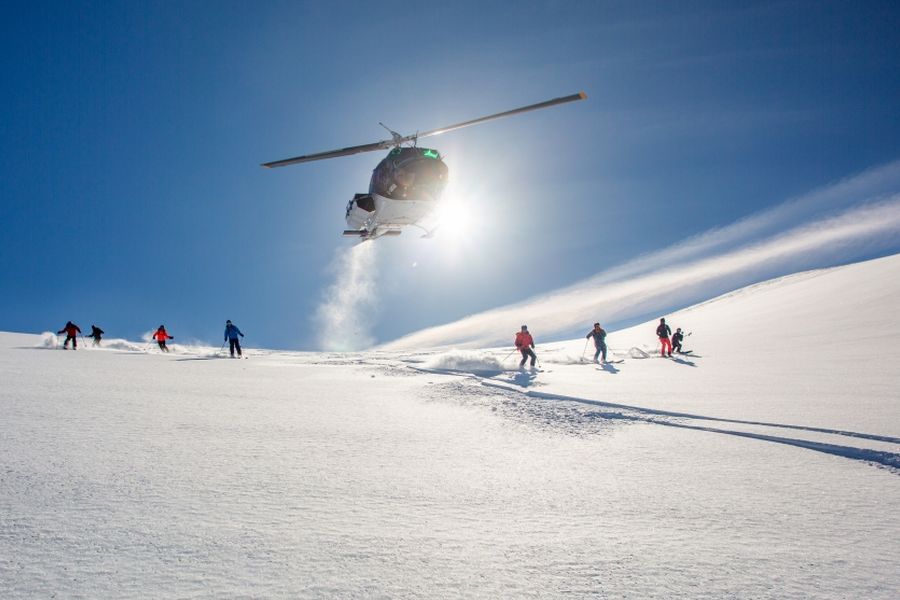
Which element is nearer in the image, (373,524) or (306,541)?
(306,541)

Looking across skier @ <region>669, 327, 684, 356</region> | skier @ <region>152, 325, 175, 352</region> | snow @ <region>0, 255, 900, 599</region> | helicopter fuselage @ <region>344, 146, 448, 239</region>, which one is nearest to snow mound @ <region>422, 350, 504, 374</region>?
snow @ <region>0, 255, 900, 599</region>

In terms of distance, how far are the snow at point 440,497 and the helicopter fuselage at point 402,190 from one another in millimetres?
12391

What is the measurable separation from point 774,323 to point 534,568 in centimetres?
2732

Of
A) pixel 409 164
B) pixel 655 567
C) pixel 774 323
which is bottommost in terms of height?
pixel 655 567

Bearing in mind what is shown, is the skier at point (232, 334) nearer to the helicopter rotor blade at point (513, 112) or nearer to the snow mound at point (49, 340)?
the snow mound at point (49, 340)

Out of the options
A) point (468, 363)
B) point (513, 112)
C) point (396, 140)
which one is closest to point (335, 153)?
point (396, 140)

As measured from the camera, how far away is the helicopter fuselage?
16.6 meters

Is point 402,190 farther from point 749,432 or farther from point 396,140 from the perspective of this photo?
point 749,432

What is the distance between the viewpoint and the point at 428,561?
72.1 inches

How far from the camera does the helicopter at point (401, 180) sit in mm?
16516

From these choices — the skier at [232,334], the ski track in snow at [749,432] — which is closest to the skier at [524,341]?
the ski track in snow at [749,432]

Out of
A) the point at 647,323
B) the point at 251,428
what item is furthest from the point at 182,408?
the point at 647,323

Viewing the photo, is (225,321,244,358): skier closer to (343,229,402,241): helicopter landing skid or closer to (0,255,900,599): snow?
(343,229,402,241): helicopter landing skid

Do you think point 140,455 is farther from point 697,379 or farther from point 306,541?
point 697,379
